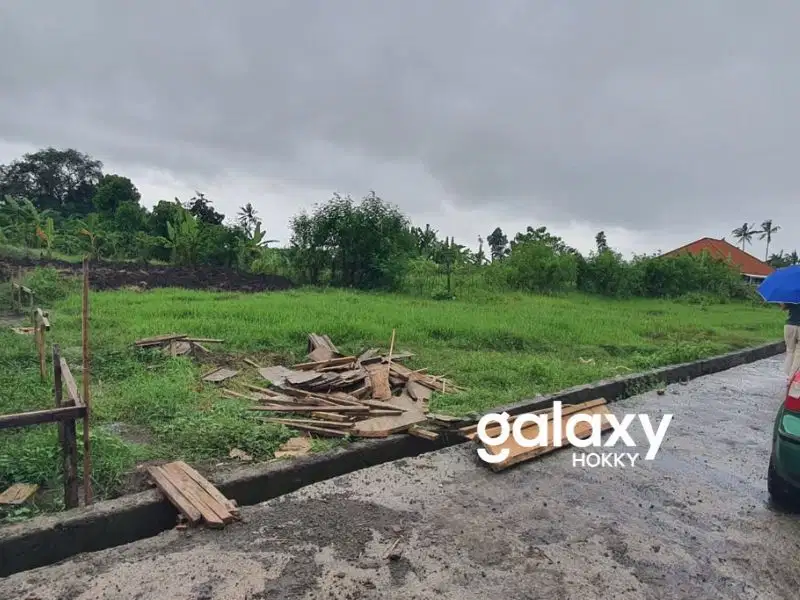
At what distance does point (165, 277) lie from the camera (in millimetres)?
17219

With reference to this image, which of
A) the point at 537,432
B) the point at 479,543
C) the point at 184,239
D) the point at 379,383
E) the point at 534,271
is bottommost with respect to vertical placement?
the point at 479,543

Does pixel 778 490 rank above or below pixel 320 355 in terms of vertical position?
below

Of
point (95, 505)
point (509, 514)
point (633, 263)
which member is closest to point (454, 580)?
point (509, 514)

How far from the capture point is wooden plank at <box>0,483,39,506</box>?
306cm

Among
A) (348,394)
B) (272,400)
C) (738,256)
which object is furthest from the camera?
(738,256)

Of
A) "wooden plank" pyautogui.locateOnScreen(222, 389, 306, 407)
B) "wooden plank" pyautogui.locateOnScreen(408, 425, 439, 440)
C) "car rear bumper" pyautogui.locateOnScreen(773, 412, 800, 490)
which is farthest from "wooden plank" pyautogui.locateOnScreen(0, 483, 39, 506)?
"car rear bumper" pyautogui.locateOnScreen(773, 412, 800, 490)

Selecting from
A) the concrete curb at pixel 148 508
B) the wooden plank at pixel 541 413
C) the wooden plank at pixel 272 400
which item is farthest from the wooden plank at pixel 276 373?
the wooden plank at pixel 541 413

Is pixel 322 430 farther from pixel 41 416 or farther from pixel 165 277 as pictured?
pixel 165 277

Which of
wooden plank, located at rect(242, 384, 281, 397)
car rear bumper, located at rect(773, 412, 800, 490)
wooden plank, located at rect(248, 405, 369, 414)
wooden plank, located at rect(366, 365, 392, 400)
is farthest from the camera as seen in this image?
wooden plank, located at rect(366, 365, 392, 400)

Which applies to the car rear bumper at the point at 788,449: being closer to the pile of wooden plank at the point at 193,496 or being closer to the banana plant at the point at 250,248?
the pile of wooden plank at the point at 193,496

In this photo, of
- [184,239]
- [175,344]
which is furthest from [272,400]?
[184,239]

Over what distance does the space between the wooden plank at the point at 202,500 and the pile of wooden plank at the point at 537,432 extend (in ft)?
6.65

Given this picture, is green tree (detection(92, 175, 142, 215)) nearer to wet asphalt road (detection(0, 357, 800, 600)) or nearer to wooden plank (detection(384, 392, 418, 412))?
wooden plank (detection(384, 392, 418, 412))

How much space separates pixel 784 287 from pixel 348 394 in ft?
14.2
